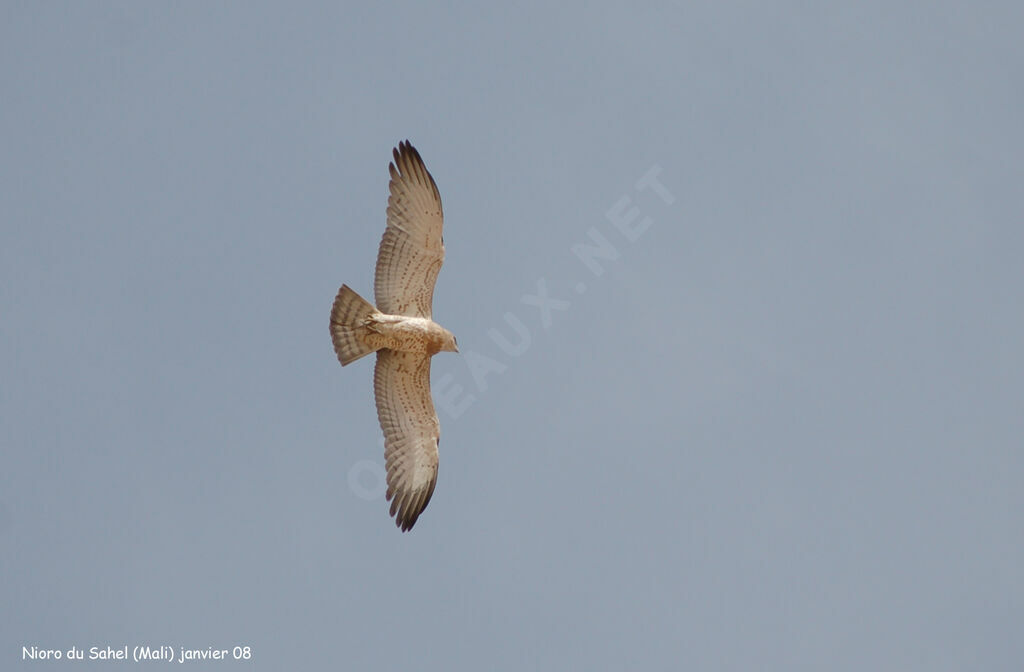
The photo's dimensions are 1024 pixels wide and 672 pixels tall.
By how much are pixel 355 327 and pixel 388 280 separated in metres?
0.81

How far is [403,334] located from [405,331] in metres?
0.05

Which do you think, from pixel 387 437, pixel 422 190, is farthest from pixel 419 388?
pixel 422 190

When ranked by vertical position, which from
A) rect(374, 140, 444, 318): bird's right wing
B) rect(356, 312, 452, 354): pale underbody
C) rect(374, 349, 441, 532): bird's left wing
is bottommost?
rect(374, 349, 441, 532): bird's left wing

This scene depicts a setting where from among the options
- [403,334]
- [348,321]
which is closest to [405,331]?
[403,334]

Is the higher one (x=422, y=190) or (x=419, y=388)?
(x=422, y=190)

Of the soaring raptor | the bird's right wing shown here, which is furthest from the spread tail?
the bird's right wing

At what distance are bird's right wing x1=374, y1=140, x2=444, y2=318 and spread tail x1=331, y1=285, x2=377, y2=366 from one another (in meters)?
0.50

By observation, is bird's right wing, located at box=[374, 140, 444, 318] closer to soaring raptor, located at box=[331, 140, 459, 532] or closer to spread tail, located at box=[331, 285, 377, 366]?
soaring raptor, located at box=[331, 140, 459, 532]

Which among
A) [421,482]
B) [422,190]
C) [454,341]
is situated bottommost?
[421,482]

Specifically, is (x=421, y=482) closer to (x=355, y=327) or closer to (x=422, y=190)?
(x=355, y=327)

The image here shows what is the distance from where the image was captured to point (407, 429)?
19984mm

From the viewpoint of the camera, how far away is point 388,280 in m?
19.5

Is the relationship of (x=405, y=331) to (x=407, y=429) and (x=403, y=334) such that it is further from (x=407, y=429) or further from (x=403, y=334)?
(x=407, y=429)

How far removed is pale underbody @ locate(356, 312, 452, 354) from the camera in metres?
19.1
